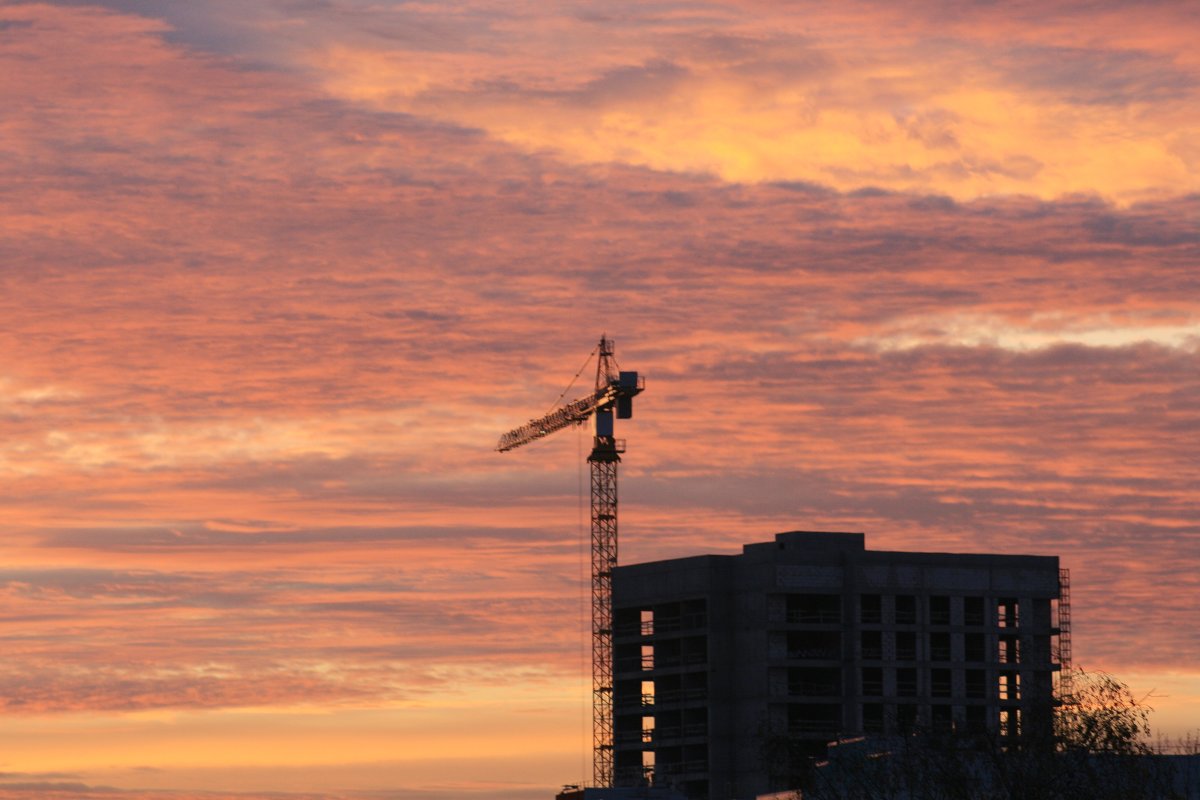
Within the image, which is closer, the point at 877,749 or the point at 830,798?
the point at 830,798

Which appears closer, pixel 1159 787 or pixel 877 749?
pixel 1159 787

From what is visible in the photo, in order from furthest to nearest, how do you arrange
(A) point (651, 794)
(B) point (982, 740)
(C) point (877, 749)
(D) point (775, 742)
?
1. (A) point (651, 794)
2. (C) point (877, 749)
3. (D) point (775, 742)
4. (B) point (982, 740)

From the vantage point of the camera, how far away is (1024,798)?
108 metres

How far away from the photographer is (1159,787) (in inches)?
4493

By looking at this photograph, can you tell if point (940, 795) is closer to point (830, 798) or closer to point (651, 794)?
point (830, 798)

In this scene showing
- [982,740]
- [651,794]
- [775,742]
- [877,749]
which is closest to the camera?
[982,740]

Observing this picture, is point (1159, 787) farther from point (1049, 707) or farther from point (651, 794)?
point (651, 794)

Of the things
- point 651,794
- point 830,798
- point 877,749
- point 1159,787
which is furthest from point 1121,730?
point 651,794

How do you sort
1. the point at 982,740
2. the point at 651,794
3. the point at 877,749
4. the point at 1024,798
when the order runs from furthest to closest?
the point at 651,794, the point at 877,749, the point at 982,740, the point at 1024,798

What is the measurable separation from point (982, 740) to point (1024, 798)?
10.9 metres

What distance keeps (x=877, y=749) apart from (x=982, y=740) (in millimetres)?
27242

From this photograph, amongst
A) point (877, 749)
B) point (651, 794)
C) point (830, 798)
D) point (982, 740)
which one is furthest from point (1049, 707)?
point (651, 794)

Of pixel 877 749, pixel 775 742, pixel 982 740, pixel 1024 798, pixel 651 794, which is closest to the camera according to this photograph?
pixel 1024 798

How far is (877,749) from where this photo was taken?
14525 centimetres
